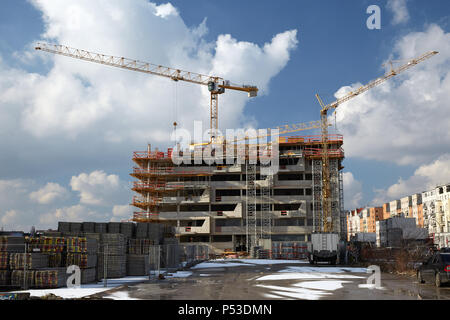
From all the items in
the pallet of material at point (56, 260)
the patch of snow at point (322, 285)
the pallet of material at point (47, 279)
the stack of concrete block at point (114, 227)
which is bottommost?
the patch of snow at point (322, 285)

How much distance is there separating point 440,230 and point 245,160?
8140 centimetres

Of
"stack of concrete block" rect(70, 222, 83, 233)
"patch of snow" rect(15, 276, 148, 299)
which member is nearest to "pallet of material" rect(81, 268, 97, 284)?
"patch of snow" rect(15, 276, 148, 299)

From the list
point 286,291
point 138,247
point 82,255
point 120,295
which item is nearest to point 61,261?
point 82,255

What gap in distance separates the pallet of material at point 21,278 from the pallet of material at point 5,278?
25 cm

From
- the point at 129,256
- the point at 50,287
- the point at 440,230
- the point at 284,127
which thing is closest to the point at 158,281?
the point at 129,256

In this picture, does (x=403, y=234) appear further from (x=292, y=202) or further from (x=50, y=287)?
(x=50, y=287)

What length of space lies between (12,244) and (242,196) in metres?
55.5

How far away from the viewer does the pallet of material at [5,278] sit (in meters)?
18.5

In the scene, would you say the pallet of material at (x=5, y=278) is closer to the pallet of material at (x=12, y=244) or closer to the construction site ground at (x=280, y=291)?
the pallet of material at (x=12, y=244)

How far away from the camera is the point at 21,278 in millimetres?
18469

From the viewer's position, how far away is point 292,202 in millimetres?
71875

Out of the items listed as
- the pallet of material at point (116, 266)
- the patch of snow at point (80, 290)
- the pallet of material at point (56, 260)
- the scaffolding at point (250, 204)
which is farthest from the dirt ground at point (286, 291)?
the scaffolding at point (250, 204)

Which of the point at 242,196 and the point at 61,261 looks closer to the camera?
the point at 61,261

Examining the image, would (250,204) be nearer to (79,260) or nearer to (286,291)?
(79,260)
